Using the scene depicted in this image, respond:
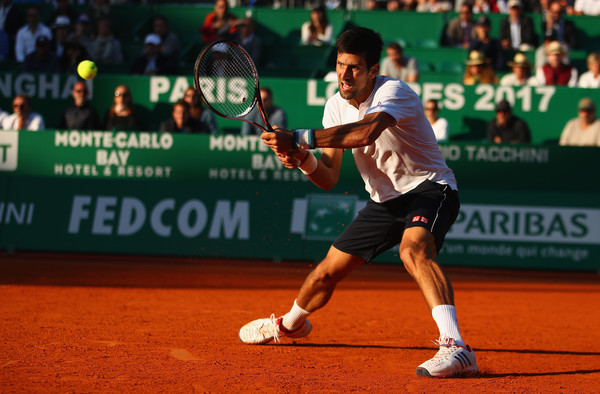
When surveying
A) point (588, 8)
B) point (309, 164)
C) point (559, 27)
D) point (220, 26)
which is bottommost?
point (309, 164)

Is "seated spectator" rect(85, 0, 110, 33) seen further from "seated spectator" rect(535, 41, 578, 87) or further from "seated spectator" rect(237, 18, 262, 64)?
"seated spectator" rect(535, 41, 578, 87)

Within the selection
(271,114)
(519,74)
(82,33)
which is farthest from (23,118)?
(519,74)

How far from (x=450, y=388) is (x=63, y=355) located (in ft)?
7.29

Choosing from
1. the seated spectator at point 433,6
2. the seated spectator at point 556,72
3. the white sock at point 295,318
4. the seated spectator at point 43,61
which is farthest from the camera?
the seated spectator at point 433,6

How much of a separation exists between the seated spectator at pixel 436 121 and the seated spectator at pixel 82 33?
236 inches

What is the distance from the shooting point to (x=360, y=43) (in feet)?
14.0

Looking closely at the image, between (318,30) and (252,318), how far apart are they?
8186 mm

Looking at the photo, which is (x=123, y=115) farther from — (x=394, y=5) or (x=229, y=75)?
(x=394, y=5)

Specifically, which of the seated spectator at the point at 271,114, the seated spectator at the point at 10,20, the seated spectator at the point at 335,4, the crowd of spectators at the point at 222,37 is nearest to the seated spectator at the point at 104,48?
the crowd of spectators at the point at 222,37

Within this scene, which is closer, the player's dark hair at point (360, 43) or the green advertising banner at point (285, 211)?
the player's dark hair at point (360, 43)

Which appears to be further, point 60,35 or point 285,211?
point 60,35

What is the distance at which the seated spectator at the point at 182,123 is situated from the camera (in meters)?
10.3

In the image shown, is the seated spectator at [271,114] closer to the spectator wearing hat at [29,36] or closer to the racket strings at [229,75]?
the spectator wearing hat at [29,36]

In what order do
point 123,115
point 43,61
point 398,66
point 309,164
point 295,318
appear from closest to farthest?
point 309,164 → point 295,318 → point 123,115 → point 398,66 → point 43,61
